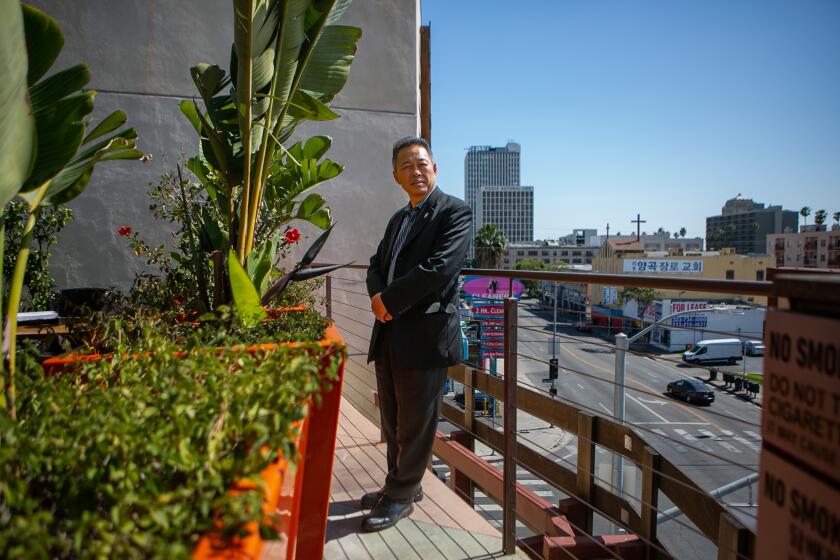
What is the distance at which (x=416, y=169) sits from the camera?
2246 mm

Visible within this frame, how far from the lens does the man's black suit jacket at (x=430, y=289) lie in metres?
2.01

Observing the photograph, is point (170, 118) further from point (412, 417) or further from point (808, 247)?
point (808, 247)

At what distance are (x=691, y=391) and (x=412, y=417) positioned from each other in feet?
105

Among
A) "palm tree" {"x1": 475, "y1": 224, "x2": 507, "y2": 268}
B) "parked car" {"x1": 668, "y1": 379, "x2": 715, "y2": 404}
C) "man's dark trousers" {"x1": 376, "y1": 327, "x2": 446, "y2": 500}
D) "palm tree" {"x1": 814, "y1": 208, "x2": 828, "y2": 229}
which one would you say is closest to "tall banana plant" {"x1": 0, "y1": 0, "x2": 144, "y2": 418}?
"man's dark trousers" {"x1": 376, "y1": 327, "x2": 446, "y2": 500}

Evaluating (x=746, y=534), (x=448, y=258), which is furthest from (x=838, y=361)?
(x=746, y=534)

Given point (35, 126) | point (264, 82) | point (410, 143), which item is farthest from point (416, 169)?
point (35, 126)

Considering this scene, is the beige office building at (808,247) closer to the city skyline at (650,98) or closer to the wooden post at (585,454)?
the city skyline at (650,98)

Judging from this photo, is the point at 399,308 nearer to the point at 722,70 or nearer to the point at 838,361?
the point at 838,361

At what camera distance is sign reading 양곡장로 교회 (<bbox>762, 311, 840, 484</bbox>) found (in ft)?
2.05

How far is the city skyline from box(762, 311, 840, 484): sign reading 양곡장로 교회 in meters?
1.75

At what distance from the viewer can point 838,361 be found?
0.62 m

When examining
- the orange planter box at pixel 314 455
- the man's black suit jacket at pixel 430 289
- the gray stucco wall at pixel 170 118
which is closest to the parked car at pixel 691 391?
the gray stucco wall at pixel 170 118

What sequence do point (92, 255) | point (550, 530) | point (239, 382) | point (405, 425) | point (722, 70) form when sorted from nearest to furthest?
1. point (239, 382)
2. point (405, 425)
3. point (550, 530)
4. point (92, 255)
5. point (722, 70)

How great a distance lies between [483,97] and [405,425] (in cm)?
3530
